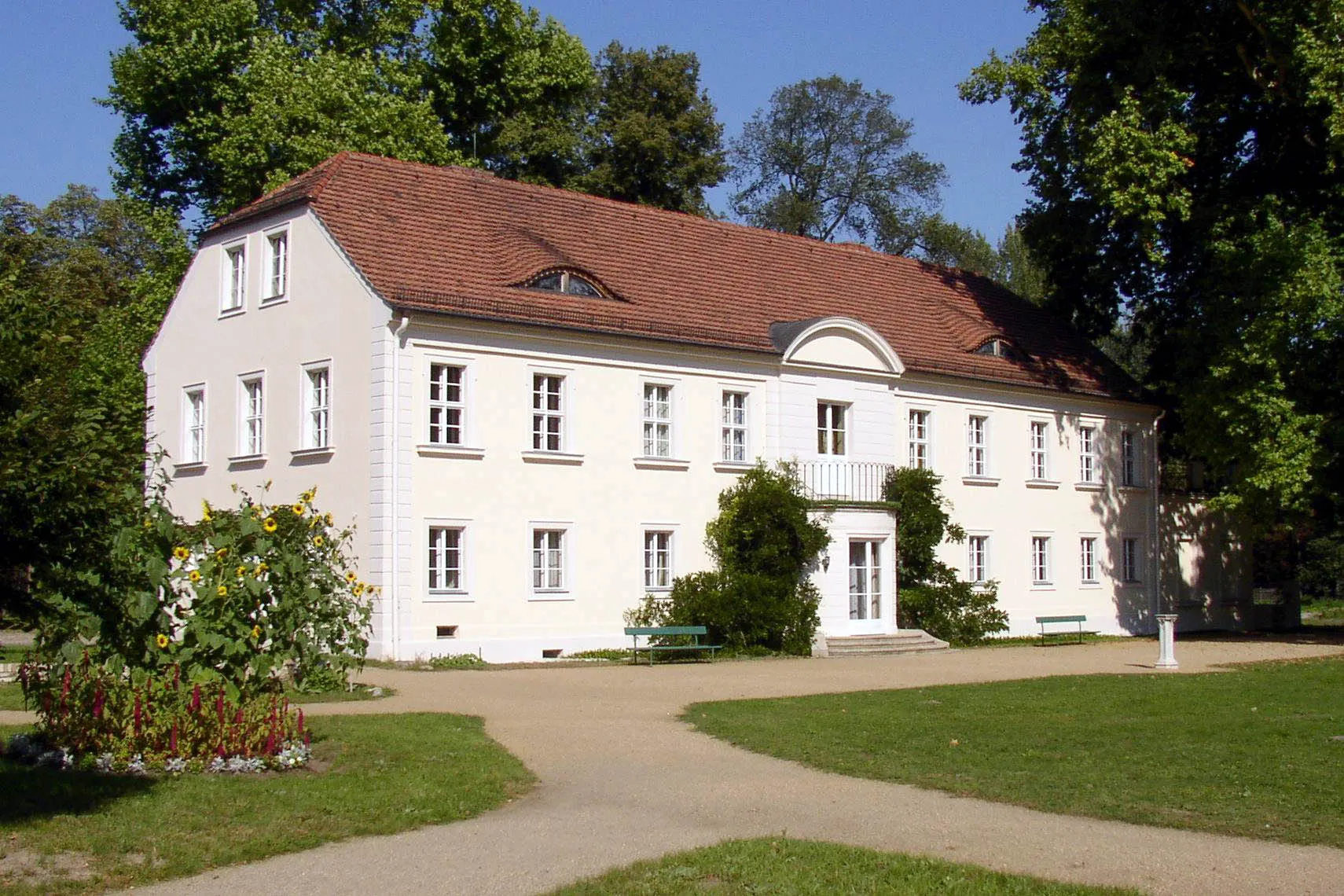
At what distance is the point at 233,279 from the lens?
30156 millimetres

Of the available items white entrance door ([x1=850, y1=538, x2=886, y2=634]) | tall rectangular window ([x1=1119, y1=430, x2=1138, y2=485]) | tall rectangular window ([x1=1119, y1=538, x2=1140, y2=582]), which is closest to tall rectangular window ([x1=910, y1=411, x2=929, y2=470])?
white entrance door ([x1=850, y1=538, x2=886, y2=634])

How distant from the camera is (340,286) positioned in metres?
27.0

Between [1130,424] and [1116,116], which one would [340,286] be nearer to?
[1116,116]

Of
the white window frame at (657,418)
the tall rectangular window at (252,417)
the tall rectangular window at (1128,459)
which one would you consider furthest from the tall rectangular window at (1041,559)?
the tall rectangular window at (252,417)

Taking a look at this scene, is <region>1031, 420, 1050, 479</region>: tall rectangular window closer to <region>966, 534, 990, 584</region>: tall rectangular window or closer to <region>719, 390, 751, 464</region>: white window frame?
<region>966, 534, 990, 584</region>: tall rectangular window

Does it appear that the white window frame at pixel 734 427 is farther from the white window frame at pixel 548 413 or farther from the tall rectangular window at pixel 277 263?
the tall rectangular window at pixel 277 263

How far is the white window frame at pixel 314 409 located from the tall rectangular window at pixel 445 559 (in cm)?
284

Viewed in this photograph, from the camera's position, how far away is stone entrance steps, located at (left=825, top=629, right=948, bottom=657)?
29.9 metres

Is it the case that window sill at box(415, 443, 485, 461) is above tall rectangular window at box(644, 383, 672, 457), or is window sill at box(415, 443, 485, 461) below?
below

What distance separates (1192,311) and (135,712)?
28.7 meters

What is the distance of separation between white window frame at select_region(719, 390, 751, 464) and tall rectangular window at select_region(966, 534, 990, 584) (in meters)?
7.45

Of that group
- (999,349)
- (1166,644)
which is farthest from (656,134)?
(1166,644)

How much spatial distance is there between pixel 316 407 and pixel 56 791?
56.6 feet

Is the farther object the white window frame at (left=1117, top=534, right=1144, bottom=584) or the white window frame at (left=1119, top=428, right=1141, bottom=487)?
the white window frame at (left=1119, top=428, right=1141, bottom=487)
